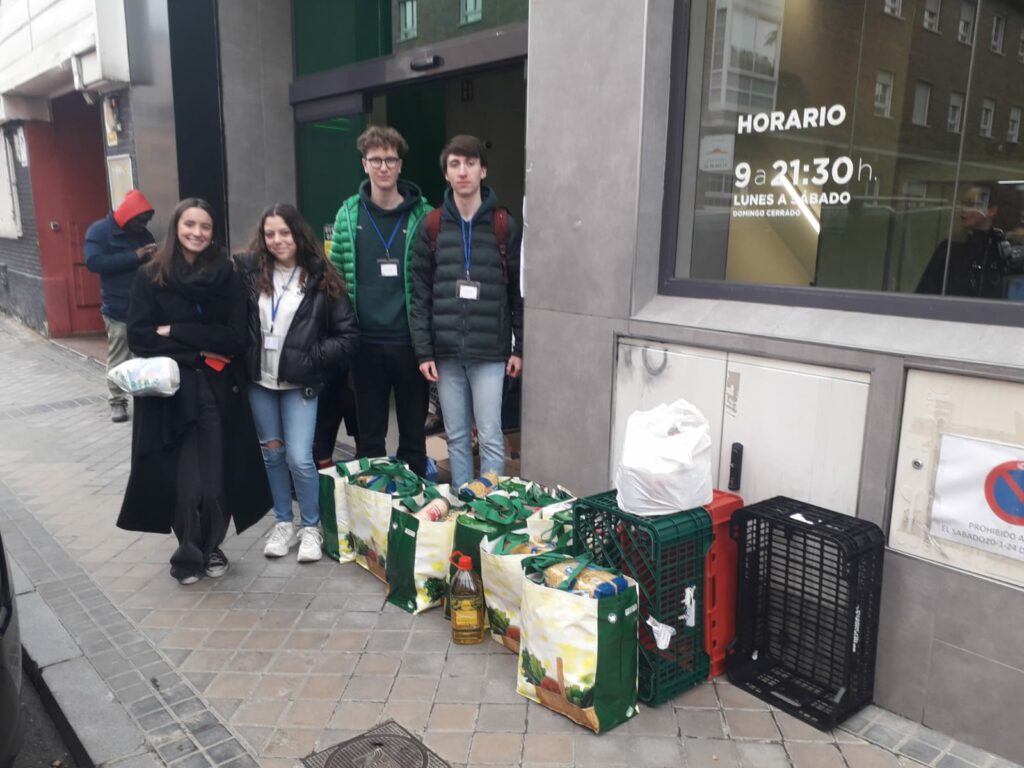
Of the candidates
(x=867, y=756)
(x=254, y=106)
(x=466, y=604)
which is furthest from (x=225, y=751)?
(x=254, y=106)

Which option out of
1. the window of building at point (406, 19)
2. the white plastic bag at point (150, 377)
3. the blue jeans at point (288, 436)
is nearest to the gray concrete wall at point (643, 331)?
the blue jeans at point (288, 436)

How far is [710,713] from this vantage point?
3178mm

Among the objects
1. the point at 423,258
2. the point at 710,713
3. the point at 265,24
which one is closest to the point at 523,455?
the point at 423,258

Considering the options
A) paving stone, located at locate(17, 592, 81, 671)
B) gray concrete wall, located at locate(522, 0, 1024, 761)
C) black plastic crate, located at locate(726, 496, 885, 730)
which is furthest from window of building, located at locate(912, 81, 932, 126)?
paving stone, located at locate(17, 592, 81, 671)

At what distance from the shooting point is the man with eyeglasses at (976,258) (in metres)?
3.04

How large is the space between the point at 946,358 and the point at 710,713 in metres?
1.62

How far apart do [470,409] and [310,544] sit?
119cm

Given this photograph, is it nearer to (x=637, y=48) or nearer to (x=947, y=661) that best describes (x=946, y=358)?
(x=947, y=661)

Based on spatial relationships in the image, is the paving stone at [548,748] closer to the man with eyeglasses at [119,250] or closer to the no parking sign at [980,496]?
the no parking sign at [980,496]

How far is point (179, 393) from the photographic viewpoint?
158 inches

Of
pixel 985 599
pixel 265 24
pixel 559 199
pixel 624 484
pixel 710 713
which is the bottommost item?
pixel 710 713

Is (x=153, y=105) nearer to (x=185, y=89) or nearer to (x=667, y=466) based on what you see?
(x=185, y=89)

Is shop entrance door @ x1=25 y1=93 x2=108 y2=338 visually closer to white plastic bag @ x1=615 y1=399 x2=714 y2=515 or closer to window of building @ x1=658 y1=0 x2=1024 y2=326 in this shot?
window of building @ x1=658 y1=0 x2=1024 y2=326

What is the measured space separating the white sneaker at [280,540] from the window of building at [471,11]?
3.61m
